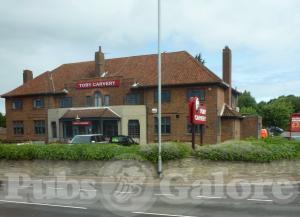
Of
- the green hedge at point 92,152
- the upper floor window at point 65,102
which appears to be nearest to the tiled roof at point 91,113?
the upper floor window at point 65,102

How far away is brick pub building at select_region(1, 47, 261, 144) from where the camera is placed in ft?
142

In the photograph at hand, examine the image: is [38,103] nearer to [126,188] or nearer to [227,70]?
[227,70]

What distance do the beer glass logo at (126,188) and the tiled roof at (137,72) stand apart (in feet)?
72.3

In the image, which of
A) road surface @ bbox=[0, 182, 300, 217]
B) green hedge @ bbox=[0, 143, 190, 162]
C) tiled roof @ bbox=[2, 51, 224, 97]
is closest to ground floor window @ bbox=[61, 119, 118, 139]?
tiled roof @ bbox=[2, 51, 224, 97]

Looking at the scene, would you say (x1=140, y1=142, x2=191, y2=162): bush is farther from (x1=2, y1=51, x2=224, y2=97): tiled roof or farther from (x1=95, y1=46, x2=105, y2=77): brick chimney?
(x1=95, y1=46, x2=105, y2=77): brick chimney

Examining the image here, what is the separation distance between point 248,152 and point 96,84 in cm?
2953

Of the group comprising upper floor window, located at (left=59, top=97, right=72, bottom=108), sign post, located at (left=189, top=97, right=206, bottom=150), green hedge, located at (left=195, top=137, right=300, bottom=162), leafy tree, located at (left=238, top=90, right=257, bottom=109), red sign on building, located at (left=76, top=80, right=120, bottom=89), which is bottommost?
green hedge, located at (left=195, top=137, right=300, bottom=162)

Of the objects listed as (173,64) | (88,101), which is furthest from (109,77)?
(173,64)

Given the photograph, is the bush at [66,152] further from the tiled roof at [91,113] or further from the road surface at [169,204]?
the tiled roof at [91,113]

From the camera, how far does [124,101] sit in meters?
46.8

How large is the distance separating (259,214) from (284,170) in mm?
10555

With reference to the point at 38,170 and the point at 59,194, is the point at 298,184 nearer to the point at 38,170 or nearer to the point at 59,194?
the point at 59,194

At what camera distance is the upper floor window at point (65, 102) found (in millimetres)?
49906

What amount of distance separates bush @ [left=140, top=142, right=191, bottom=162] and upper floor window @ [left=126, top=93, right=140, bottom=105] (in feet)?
80.5
